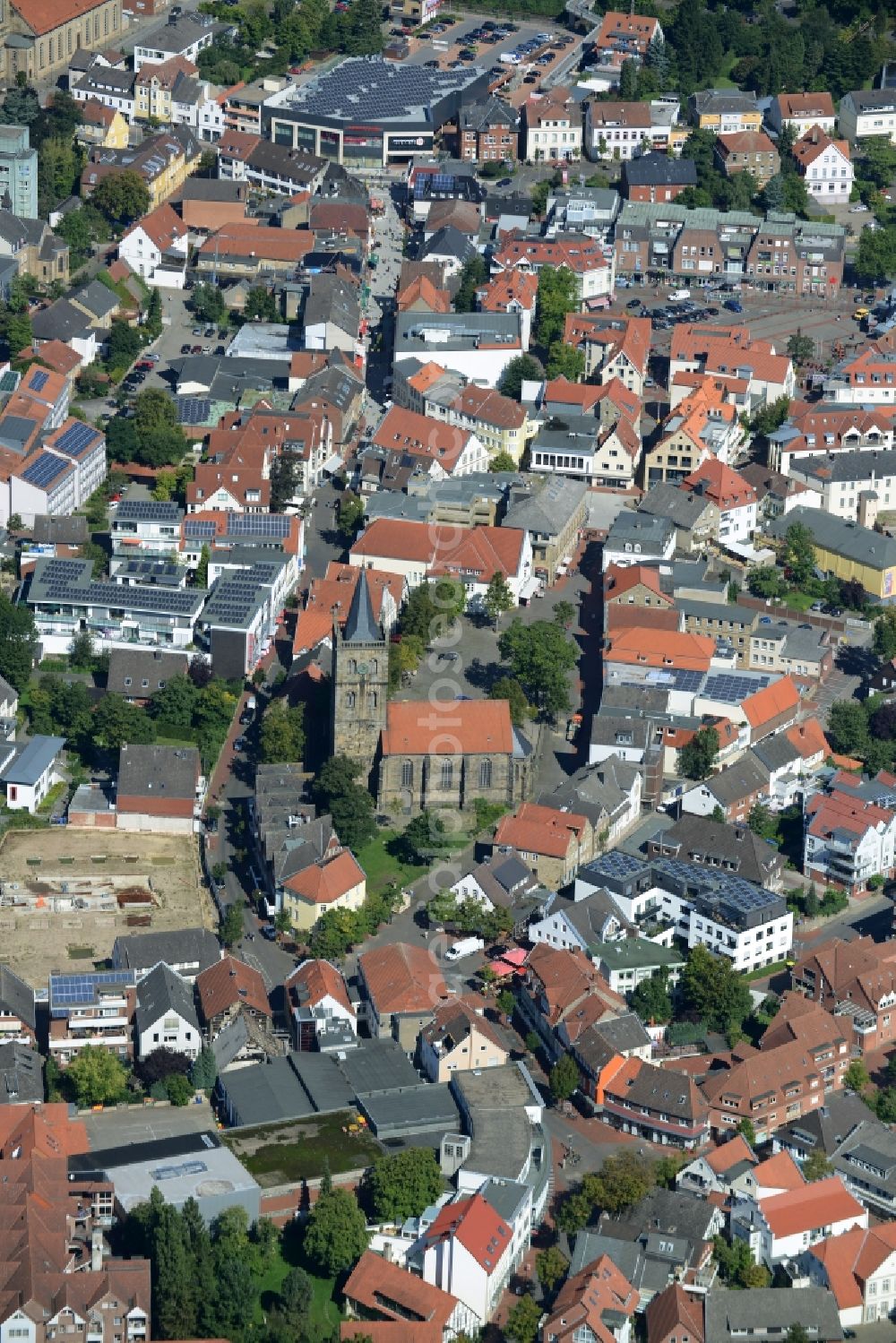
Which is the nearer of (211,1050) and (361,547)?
(211,1050)

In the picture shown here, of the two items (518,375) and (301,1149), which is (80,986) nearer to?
(301,1149)

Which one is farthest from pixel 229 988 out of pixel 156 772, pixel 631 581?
pixel 631 581

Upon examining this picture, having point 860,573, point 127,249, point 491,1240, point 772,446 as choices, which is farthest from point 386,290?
point 491,1240

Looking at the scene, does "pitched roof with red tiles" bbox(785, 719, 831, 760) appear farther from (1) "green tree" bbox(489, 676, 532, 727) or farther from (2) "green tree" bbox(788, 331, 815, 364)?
(2) "green tree" bbox(788, 331, 815, 364)

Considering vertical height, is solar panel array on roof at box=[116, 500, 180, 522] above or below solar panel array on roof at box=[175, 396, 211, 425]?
above

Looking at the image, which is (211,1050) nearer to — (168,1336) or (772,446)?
(168,1336)

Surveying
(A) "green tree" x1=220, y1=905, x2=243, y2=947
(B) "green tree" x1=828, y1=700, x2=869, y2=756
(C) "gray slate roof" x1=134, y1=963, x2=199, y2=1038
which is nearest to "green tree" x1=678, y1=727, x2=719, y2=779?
(B) "green tree" x1=828, y1=700, x2=869, y2=756

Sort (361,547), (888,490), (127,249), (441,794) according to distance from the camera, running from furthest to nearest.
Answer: (127,249), (888,490), (361,547), (441,794)
